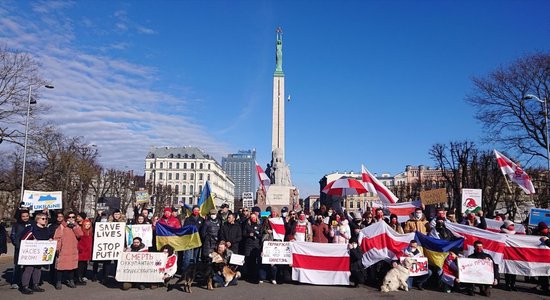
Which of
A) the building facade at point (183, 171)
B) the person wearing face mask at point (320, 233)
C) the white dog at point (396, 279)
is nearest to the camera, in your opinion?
the white dog at point (396, 279)

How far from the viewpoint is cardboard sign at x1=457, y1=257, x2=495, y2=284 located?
11.0 m

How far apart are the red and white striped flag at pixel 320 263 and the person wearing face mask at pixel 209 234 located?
7.48ft

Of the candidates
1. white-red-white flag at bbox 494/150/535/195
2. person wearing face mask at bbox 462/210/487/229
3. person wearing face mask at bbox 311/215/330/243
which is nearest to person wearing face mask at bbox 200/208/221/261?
person wearing face mask at bbox 311/215/330/243

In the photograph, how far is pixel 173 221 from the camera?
13625 mm

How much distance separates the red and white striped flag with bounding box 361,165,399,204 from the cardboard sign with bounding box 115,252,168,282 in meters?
8.11

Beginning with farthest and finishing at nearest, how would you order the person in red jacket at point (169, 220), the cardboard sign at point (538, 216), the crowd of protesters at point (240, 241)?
1. the cardboard sign at point (538, 216)
2. the person in red jacket at point (169, 220)
3. the crowd of protesters at point (240, 241)

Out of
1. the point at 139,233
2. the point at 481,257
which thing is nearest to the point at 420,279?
the point at 481,257

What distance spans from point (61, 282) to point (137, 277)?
216cm

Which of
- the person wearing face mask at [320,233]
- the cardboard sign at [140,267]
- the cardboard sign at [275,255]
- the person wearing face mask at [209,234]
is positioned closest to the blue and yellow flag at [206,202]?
the person wearing face mask at [209,234]

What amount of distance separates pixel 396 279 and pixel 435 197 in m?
5.78

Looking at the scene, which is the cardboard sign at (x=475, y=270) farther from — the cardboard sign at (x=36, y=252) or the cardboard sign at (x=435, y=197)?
the cardboard sign at (x=36, y=252)

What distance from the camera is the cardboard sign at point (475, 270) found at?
1103cm

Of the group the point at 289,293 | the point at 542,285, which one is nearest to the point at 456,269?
the point at 542,285

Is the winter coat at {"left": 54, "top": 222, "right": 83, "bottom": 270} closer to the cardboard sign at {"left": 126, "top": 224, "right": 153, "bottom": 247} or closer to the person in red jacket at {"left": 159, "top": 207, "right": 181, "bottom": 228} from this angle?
the cardboard sign at {"left": 126, "top": 224, "right": 153, "bottom": 247}
